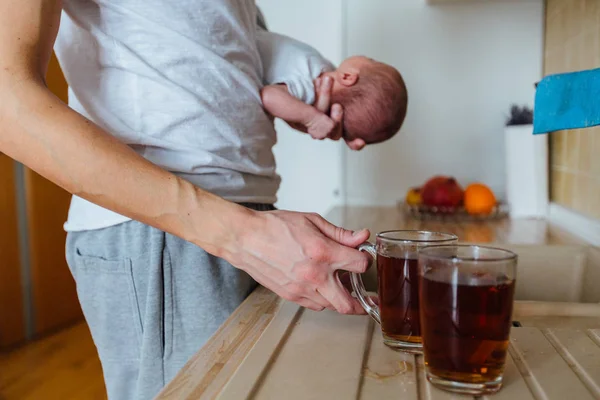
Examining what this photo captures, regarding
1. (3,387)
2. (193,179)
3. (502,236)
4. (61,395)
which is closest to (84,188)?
(193,179)

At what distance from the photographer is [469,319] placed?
0.42 metres

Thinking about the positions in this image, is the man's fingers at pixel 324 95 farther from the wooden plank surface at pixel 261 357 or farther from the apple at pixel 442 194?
the apple at pixel 442 194

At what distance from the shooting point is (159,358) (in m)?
0.70

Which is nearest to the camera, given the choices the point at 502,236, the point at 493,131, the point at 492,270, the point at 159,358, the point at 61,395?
the point at 492,270

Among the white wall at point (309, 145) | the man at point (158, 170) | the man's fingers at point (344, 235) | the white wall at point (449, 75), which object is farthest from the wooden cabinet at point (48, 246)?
the man's fingers at point (344, 235)

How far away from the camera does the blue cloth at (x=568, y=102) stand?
0.63 meters

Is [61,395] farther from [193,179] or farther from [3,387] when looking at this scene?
[193,179]

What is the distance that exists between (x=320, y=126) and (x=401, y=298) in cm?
51

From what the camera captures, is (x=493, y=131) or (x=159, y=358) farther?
(x=493, y=131)

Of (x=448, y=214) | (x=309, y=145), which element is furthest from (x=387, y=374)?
(x=309, y=145)

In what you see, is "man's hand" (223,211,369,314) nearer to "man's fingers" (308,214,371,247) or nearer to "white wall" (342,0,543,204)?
"man's fingers" (308,214,371,247)

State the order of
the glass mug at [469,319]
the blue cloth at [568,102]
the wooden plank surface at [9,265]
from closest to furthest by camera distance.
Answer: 1. the glass mug at [469,319]
2. the blue cloth at [568,102]
3. the wooden plank surface at [9,265]

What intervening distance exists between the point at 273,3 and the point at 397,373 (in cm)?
153

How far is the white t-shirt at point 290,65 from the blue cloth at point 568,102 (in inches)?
14.7
